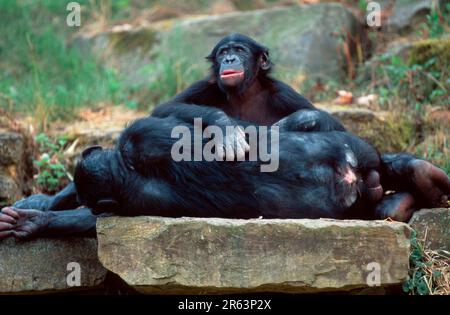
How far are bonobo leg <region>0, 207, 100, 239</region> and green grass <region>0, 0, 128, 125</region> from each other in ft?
10.3

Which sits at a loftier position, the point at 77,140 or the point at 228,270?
the point at 77,140

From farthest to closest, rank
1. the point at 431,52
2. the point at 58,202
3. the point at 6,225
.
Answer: the point at 431,52 → the point at 58,202 → the point at 6,225

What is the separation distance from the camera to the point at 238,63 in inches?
220

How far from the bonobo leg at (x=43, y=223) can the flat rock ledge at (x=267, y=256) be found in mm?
715

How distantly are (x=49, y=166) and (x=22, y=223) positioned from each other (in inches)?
89.9

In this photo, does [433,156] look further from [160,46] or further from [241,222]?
[160,46]

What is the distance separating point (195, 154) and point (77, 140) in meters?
3.14

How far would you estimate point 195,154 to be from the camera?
4.66 m

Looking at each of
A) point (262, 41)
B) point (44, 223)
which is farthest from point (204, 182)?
point (262, 41)

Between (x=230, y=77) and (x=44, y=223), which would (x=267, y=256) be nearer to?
(x=44, y=223)

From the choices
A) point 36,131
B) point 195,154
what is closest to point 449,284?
point 195,154

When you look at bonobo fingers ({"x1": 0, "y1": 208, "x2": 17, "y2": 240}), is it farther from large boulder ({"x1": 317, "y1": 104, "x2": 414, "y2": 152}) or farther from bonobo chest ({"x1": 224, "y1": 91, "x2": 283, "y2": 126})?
large boulder ({"x1": 317, "y1": 104, "x2": 414, "y2": 152})

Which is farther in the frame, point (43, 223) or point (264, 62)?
point (264, 62)

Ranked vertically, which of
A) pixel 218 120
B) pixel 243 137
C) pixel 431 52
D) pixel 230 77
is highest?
pixel 431 52
